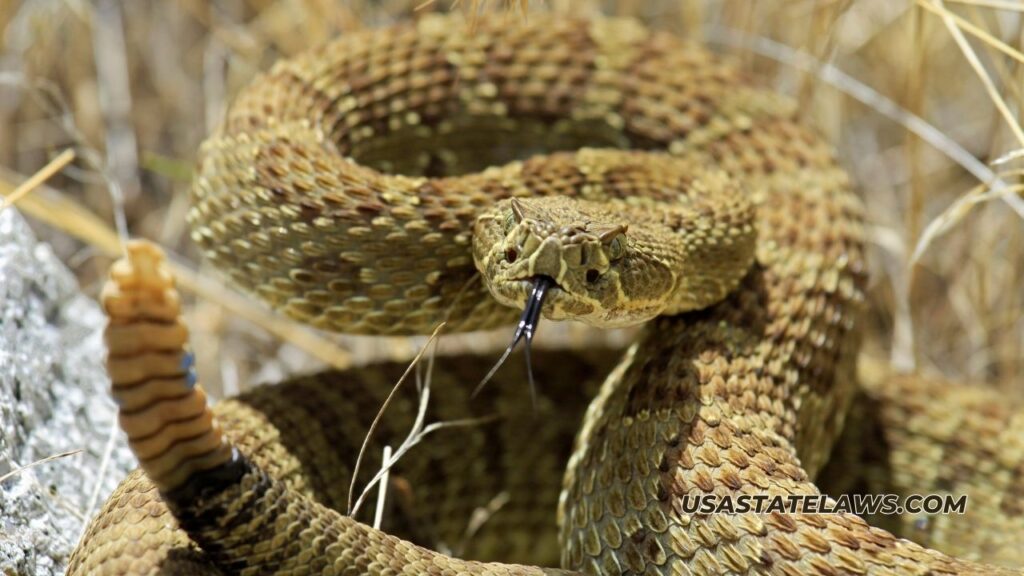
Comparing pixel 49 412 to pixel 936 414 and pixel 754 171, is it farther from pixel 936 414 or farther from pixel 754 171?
pixel 936 414

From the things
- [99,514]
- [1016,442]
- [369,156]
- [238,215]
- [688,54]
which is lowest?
[99,514]

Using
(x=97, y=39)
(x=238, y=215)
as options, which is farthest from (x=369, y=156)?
(x=97, y=39)

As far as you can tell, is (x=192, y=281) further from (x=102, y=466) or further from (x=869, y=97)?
(x=869, y=97)

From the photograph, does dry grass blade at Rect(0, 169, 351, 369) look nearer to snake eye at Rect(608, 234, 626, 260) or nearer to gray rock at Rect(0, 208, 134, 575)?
gray rock at Rect(0, 208, 134, 575)

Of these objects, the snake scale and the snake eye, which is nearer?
the snake scale

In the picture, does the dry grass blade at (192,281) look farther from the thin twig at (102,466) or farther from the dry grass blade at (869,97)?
the dry grass blade at (869,97)

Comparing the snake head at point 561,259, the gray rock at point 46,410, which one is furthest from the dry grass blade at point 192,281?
the snake head at point 561,259

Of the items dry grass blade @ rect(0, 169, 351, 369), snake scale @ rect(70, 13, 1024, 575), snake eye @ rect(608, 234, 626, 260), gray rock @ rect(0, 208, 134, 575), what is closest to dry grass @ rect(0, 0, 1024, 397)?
dry grass blade @ rect(0, 169, 351, 369)
